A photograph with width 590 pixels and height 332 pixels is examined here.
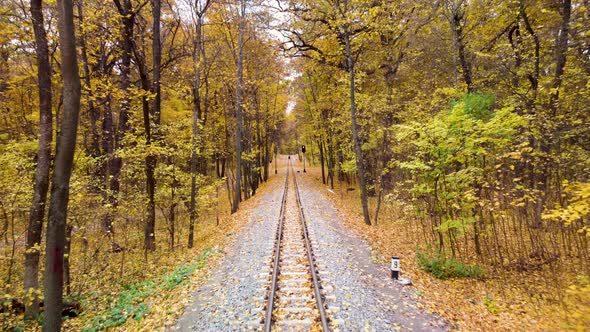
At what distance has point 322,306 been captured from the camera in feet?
18.8

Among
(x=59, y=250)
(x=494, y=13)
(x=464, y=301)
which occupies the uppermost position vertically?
(x=494, y=13)

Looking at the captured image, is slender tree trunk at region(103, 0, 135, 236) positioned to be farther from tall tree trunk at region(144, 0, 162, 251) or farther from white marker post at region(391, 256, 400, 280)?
white marker post at region(391, 256, 400, 280)

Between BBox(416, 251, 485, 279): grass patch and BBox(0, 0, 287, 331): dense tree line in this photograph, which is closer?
BBox(0, 0, 287, 331): dense tree line

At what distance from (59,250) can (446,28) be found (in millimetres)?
17429

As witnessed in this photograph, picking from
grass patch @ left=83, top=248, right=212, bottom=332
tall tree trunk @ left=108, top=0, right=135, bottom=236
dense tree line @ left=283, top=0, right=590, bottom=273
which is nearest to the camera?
grass patch @ left=83, top=248, right=212, bottom=332

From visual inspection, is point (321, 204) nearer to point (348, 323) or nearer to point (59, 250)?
point (348, 323)

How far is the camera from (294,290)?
6.52 metres

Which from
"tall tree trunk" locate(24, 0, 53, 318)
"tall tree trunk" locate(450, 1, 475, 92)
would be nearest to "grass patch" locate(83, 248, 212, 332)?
"tall tree trunk" locate(24, 0, 53, 318)

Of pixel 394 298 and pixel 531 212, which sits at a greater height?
pixel 531 212

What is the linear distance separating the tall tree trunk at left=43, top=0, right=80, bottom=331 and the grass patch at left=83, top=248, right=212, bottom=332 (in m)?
2.45

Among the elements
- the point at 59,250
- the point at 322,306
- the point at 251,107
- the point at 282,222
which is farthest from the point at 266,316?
the point at 251,107

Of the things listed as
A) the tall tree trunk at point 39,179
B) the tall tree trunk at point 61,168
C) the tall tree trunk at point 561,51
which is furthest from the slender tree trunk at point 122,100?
the tall tree trunk at point 561,51

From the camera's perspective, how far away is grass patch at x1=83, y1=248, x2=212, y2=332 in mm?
6723

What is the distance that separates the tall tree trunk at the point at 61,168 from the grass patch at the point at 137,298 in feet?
8.05
